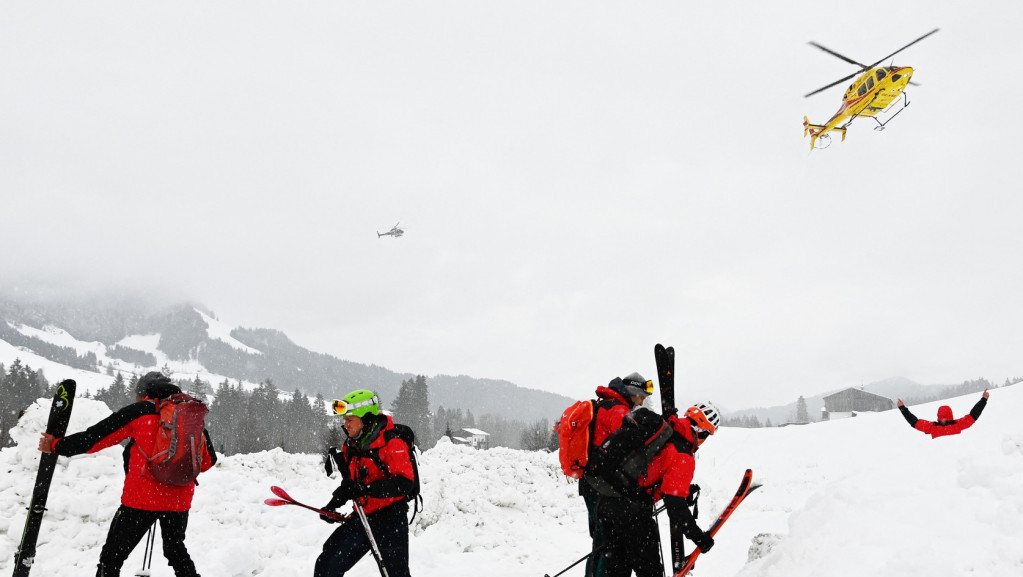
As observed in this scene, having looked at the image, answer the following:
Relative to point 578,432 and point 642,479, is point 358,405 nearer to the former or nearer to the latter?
point 578,432

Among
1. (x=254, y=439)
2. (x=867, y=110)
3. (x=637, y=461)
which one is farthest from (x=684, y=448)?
(x=254, y=439)

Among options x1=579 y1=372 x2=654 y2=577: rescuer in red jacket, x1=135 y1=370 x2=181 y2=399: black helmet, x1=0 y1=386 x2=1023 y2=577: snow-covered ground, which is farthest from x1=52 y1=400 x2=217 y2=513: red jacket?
x1=579 y1=372 x2=654 y2=577: rescuer in red jacket

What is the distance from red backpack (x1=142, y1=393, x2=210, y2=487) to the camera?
5.37m

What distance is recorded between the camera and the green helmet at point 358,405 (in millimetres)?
5551

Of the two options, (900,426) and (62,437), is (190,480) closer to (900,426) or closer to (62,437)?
(62,437)

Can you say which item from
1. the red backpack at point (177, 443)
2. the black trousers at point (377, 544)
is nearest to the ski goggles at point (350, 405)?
the black trousers at point (377, 544)

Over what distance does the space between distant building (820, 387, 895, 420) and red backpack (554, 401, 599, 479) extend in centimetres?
6804

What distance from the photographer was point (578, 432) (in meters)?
6.04

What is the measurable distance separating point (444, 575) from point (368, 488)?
14.5 ft

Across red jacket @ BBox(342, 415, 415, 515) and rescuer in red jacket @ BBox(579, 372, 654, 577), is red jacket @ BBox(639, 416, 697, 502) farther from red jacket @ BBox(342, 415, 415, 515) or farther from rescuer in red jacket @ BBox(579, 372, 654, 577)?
red jacket @ BBox(342, 415, 415, 515)

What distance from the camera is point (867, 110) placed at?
80.3 feet

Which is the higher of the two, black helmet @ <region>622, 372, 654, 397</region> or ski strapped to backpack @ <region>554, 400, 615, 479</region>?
black helmet @ <region>622, 372, 654, 397</region>

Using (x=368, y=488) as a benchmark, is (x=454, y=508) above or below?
below

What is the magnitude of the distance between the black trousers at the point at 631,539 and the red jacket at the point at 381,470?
1885 millimetres
